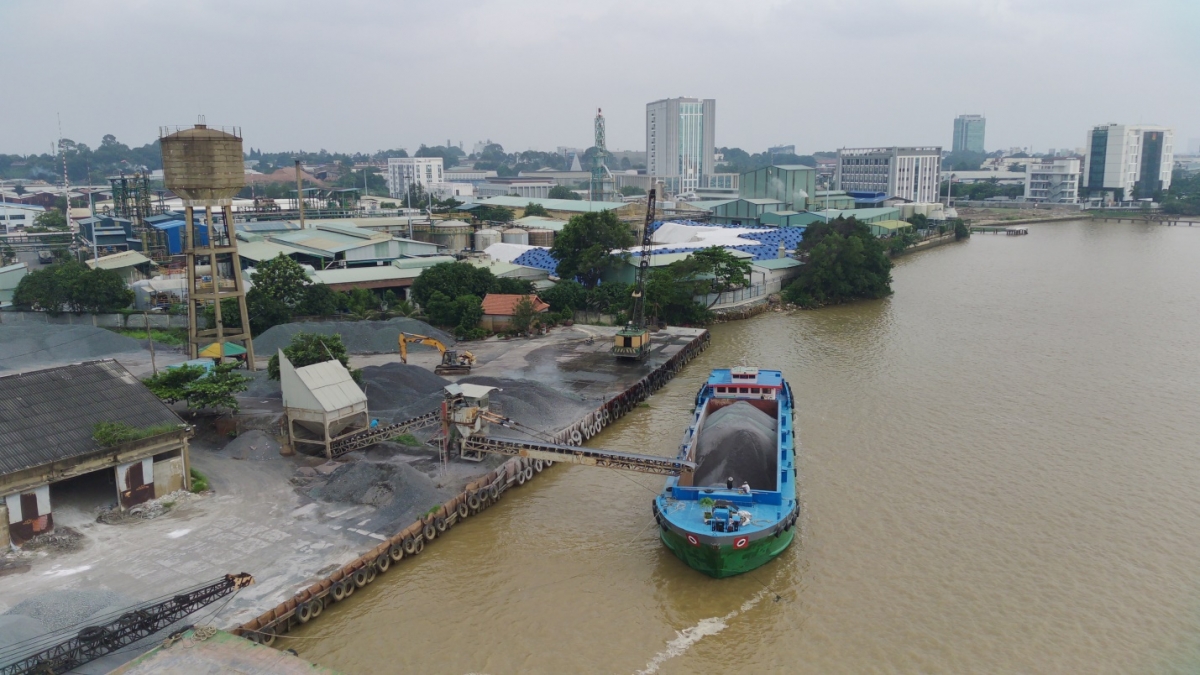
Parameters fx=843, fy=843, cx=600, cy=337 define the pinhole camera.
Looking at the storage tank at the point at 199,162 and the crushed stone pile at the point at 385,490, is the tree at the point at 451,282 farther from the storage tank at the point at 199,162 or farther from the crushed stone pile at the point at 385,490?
the crushed stone pile at the point at 385,490

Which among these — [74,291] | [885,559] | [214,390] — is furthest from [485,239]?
[885,559]

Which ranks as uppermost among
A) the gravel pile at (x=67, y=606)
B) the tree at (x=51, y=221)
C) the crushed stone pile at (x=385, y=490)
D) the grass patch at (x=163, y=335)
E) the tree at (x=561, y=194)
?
the tree at (x=561, y=194)

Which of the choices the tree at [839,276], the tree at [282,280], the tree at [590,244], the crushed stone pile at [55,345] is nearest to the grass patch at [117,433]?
the crushed stone pile at [55,345]

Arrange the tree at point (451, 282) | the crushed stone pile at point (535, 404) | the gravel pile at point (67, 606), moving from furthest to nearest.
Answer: the tree at point (451, 282), the crushed stone pile at point (535, 404), the gravel pile at point (67, 606)

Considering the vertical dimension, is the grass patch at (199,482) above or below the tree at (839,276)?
below

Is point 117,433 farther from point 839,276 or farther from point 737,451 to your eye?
point 839,276

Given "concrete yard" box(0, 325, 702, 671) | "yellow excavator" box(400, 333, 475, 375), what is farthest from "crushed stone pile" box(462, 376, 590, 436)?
"yellow excavator" box(400, 333, 475, 375)

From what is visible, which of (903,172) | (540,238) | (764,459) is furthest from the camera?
(903,172)
